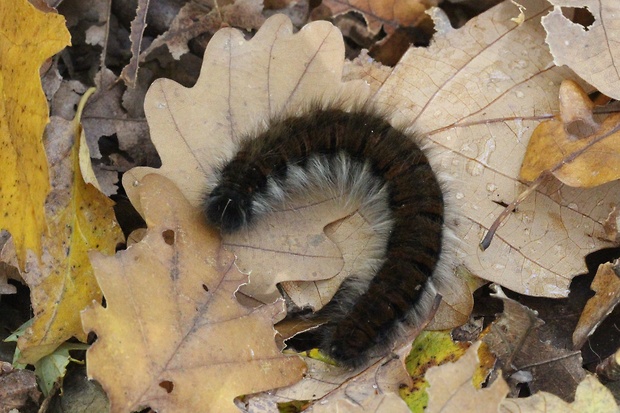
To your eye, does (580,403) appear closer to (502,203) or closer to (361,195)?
(502,203)

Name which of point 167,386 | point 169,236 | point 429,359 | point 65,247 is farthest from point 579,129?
point 65,247

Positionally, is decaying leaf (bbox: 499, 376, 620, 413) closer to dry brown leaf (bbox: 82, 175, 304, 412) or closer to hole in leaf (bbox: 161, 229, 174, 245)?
dry brown leaf (bbox: 82, 175, 304, 412)

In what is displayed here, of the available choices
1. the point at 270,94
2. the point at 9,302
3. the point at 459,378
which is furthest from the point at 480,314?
the point at 9,302

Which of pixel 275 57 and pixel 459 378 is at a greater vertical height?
pixel 275 57

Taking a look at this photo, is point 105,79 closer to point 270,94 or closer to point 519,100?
point 270,94

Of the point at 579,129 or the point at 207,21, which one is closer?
the point at 579,129

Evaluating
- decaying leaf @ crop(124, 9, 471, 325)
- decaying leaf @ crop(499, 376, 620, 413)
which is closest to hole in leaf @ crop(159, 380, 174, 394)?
decaying leaf @ crop(124, 9, 471, 325)
